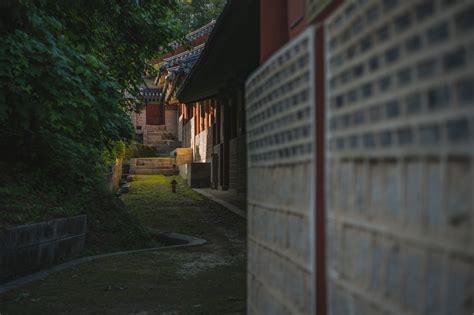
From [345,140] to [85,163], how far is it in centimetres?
660

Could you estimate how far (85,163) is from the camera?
7.63 m

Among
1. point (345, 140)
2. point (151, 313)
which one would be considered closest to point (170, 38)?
point (151, 313)

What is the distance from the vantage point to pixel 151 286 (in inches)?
187

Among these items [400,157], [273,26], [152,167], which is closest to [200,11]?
[152,167]

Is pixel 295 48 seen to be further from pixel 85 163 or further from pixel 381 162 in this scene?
pixel 85 163

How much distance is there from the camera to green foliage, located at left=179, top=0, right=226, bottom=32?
109 feet

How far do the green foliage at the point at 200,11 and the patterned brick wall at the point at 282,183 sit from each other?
31.5 m

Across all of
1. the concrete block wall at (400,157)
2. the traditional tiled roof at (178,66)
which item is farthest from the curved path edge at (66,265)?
the traditional tiled roof at (178,66)

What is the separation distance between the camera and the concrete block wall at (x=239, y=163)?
12.5 m

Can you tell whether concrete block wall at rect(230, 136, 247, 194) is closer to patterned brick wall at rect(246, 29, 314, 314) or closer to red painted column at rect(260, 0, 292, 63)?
red painted column at rect(260, 0, 292, 63)

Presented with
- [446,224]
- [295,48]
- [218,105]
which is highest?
[218,105]

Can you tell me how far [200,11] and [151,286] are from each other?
3154 cm

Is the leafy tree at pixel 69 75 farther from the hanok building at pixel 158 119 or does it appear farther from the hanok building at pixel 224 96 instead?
the hanok building at pixel 158 119

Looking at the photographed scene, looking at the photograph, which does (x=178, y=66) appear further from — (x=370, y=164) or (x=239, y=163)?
(x=370, y=164)
